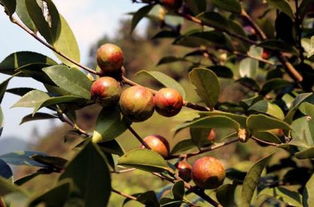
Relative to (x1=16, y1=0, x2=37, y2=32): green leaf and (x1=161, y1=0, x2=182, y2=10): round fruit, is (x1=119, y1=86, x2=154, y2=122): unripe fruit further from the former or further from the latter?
(x1=161, y1=0, x2=182, y2=10): round fruit

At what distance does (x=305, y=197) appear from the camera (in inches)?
31.1

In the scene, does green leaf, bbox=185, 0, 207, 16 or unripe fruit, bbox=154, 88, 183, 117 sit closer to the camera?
unripe fruit, bbox=154, 88, 183, 117

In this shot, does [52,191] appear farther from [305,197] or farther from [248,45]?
[248,45]

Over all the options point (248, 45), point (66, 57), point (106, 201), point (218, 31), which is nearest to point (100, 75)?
point (66, 57)

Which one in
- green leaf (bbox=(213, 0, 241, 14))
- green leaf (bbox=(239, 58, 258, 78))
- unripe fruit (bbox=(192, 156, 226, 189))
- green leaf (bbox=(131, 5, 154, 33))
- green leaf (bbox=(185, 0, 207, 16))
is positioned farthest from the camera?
green leaf (bbox=(239, 58, 258, 78))

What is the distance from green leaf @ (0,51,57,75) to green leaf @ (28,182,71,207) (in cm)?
35

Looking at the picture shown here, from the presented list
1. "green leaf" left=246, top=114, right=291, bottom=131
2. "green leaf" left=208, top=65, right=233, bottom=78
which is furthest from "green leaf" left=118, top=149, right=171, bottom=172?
"green leaf" left=208, top=65, right=233, bottom=78

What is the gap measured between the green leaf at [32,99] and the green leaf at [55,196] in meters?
0.29

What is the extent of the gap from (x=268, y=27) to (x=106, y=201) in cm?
93

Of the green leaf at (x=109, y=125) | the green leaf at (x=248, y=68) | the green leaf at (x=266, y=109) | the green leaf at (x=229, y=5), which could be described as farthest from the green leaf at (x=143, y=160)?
the green leaf at (x=248, y=68)

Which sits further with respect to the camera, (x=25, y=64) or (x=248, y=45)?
(x=248, y=45)

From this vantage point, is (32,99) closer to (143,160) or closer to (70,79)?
(70,79)

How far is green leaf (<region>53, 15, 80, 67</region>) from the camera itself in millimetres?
790

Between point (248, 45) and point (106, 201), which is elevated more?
point (106, 201)
